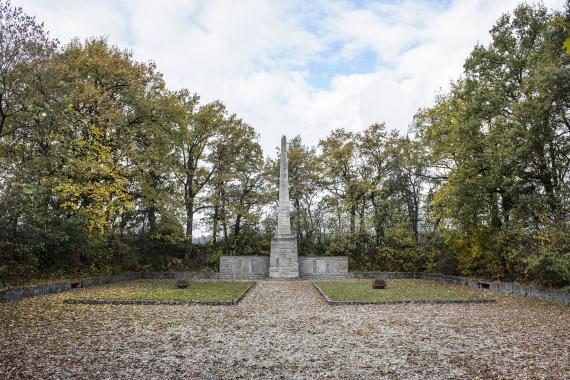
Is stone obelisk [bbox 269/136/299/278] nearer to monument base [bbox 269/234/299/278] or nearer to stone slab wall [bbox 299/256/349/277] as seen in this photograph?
monument base [bbox 269/234/299/278]

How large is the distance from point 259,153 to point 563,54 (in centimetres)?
1962

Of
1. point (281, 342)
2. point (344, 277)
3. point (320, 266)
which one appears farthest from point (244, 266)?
point (281, 342)

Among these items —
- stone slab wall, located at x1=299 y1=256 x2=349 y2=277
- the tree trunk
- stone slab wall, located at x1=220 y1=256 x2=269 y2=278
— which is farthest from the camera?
the tree trunk

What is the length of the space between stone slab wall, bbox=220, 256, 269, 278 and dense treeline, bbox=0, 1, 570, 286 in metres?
2.23

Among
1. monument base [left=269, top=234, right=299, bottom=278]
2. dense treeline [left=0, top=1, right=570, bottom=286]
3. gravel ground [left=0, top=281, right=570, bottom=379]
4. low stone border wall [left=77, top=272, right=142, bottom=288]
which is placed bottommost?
gravel ground [left=0, top=281, right=570, bottom=379]

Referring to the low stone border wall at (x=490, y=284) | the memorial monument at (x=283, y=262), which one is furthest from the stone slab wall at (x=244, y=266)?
the low stone border wall at (x=490, y=284)

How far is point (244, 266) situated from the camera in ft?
80.9

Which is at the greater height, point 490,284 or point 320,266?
point 320,266

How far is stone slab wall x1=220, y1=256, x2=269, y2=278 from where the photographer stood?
24500mm

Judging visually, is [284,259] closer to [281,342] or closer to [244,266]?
[244,266]

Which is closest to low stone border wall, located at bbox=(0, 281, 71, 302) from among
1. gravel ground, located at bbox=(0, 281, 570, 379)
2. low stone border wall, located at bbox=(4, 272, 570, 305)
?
low stone border wall, located at bbox=(4, 272, 570, 305)

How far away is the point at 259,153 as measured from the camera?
2955 centimetres

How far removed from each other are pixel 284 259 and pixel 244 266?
2.61 meters

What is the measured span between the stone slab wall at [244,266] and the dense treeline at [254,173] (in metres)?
2.23
